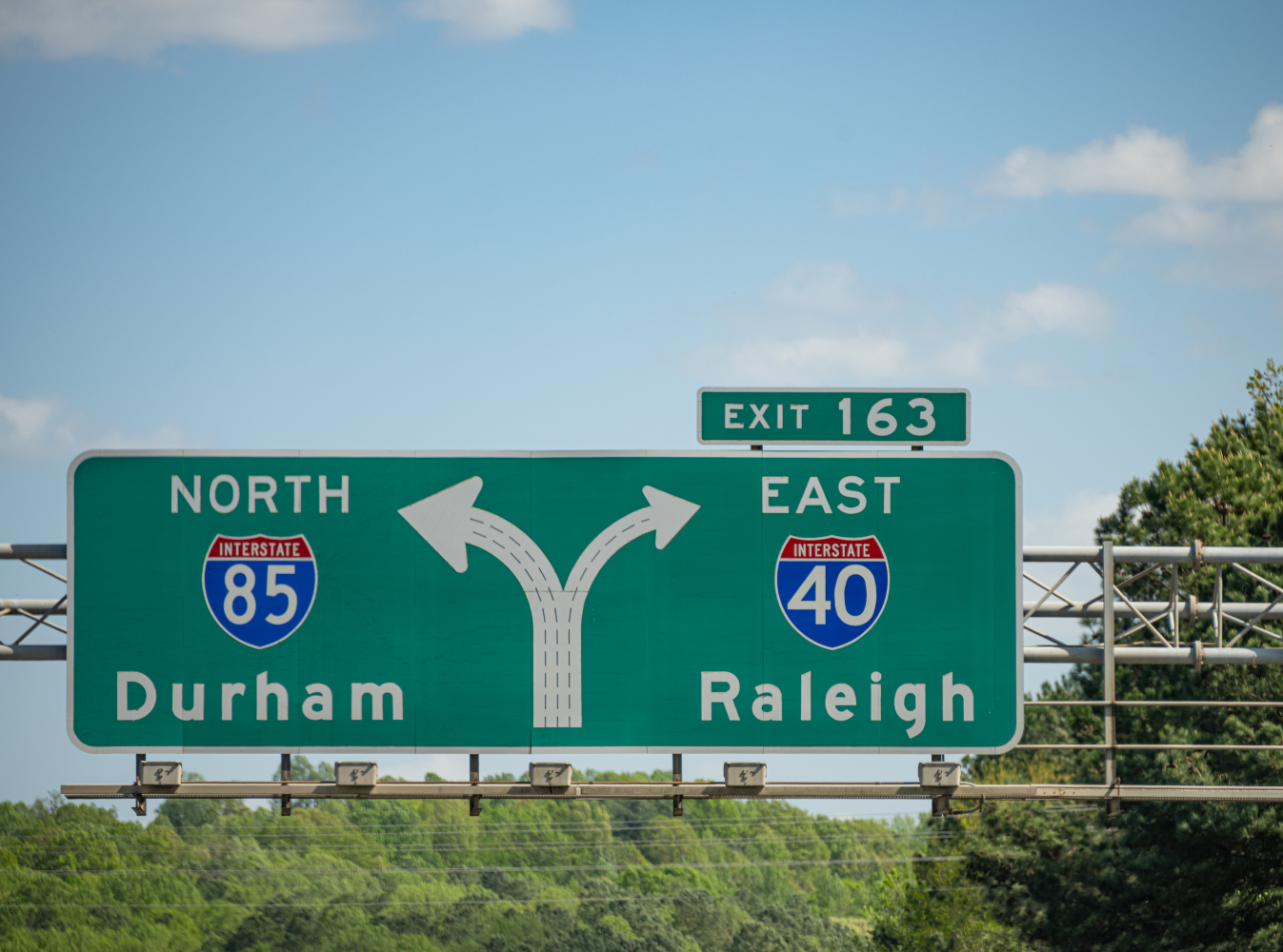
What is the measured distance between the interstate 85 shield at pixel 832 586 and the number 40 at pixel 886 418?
1065mm

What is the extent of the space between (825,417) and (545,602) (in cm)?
329

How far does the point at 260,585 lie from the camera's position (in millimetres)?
13898

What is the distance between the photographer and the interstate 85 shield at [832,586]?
545 inches

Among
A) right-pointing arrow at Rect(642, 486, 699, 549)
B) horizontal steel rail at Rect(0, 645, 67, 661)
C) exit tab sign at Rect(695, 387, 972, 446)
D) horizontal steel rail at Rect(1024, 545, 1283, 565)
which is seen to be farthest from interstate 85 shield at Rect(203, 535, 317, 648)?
horizontal steel rail at Rect(1024, 545, 1283, 565)

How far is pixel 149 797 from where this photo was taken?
13836 mm

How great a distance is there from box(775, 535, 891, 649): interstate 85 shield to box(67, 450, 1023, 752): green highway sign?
0.02 metres

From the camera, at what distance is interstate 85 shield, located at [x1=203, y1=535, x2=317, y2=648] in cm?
1380

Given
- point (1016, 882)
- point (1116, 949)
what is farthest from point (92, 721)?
point (1016, 882)

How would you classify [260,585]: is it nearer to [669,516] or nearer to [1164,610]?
[669,516]

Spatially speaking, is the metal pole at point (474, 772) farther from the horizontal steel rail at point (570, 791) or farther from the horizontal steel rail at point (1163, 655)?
the horizontal steel rail at point (1163, 655)

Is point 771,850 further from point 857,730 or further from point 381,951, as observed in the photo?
point 857,730

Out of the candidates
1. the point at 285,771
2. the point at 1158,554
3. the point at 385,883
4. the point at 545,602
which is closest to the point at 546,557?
the point at 545,602

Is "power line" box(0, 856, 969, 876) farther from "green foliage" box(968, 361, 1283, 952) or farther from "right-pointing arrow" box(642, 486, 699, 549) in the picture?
"right-pointing arrow" box(642, 486, 699, 549)

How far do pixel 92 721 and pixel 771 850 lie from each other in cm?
13380
